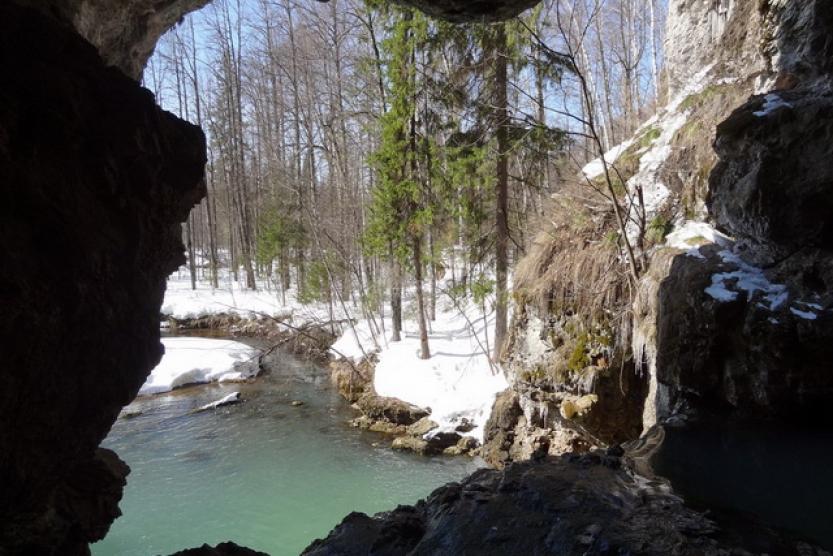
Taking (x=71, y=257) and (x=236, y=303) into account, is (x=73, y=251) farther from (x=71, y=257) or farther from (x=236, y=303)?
(x=236, y=303)

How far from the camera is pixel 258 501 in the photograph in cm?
823

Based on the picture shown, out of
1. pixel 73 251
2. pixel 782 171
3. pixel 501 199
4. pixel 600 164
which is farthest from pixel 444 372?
pixel 73 251

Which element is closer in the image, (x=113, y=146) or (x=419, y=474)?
(x=113, y=146)

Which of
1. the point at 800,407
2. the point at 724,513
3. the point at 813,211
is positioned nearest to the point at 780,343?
the point at 800,407

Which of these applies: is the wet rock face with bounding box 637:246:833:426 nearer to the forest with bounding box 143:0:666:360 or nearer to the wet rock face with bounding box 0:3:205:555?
the forest with bounding box 143:0:666:360

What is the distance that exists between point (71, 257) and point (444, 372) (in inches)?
395

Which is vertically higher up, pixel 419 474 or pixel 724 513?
pixel 724 513

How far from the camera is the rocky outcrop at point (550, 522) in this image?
2.82 meters

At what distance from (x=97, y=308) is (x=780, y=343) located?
552 cm

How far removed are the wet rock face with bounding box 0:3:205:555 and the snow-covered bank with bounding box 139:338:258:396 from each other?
1108 cm

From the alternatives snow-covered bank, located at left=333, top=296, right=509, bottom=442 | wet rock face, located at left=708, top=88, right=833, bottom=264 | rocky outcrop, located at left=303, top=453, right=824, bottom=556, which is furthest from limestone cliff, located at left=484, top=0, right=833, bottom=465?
rocky outcrop, located at left=303, top=453, right=824, bottom=556

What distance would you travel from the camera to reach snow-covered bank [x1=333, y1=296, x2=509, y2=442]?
10305 millimetres

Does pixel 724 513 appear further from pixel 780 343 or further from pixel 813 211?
pixel 813 211

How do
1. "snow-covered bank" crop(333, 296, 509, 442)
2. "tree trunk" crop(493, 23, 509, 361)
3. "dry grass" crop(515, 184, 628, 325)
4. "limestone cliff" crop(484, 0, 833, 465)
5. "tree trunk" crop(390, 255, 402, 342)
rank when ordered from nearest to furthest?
"limestone cliff" crop(484, 0, 833, 465), "dry grass" crop(515, 184, 628, 325), "snow-covered bank" crop(333, 296, 509, 442), "tree trunk" crop(493, 23, 509, 361), "tree trunk" crop(390, 255, 402, 342)
